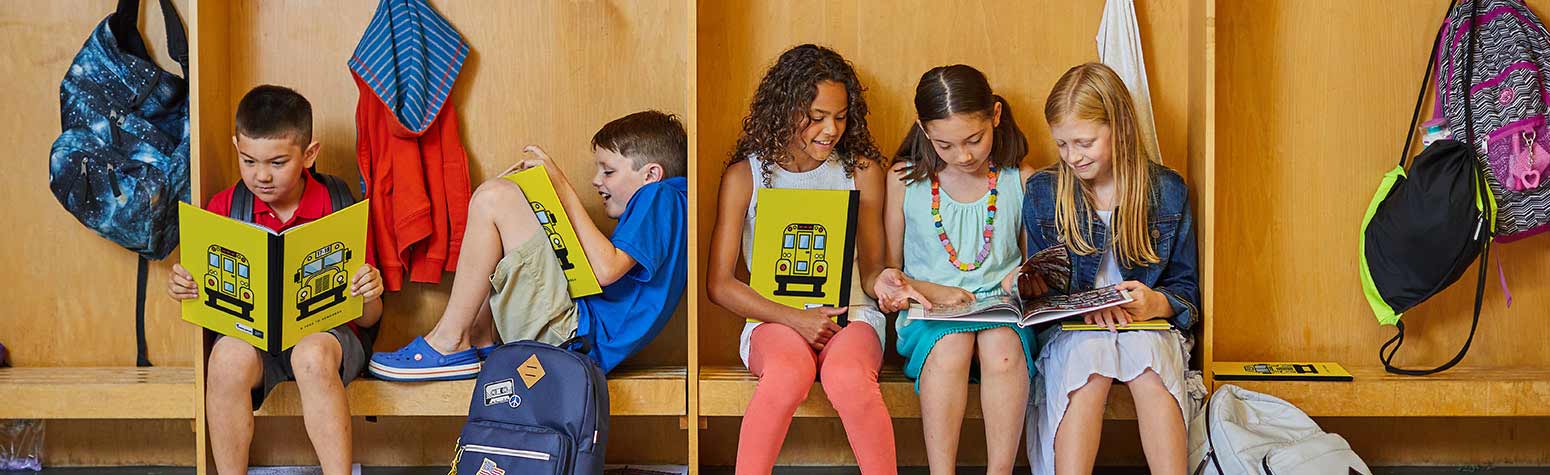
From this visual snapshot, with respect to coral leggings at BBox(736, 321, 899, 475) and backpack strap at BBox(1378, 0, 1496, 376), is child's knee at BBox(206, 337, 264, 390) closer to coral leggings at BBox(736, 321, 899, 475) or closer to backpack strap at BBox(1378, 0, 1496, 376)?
coral leggings at BBox(736, 321, 899, 475)

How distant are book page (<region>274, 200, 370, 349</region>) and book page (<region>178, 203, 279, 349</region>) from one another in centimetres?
4

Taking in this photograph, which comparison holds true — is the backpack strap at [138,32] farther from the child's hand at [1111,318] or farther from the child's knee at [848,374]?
the child's hand at [1111,318]

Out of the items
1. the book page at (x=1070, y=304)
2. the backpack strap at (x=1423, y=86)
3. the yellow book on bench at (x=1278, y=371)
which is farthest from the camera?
the backpack strap at (x=1423, y=86)

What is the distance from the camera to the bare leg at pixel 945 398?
2400 mm

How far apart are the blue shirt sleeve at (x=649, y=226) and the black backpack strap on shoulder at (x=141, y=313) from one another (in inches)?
44.6

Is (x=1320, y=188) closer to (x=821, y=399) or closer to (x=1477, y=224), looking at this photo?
(x=1477, y=224)

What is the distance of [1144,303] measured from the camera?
95.4 inches

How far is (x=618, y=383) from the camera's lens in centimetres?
260

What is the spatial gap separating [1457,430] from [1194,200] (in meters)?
0.88

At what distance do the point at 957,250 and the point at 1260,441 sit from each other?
690mm

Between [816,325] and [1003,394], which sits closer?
Result: [1003,394]

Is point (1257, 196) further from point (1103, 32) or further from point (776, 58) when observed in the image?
point (776, 58)

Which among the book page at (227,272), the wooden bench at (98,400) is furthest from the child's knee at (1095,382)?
the wooden bench at (98,400)

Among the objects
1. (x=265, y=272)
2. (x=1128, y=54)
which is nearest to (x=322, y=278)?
(x=265, y=272)
